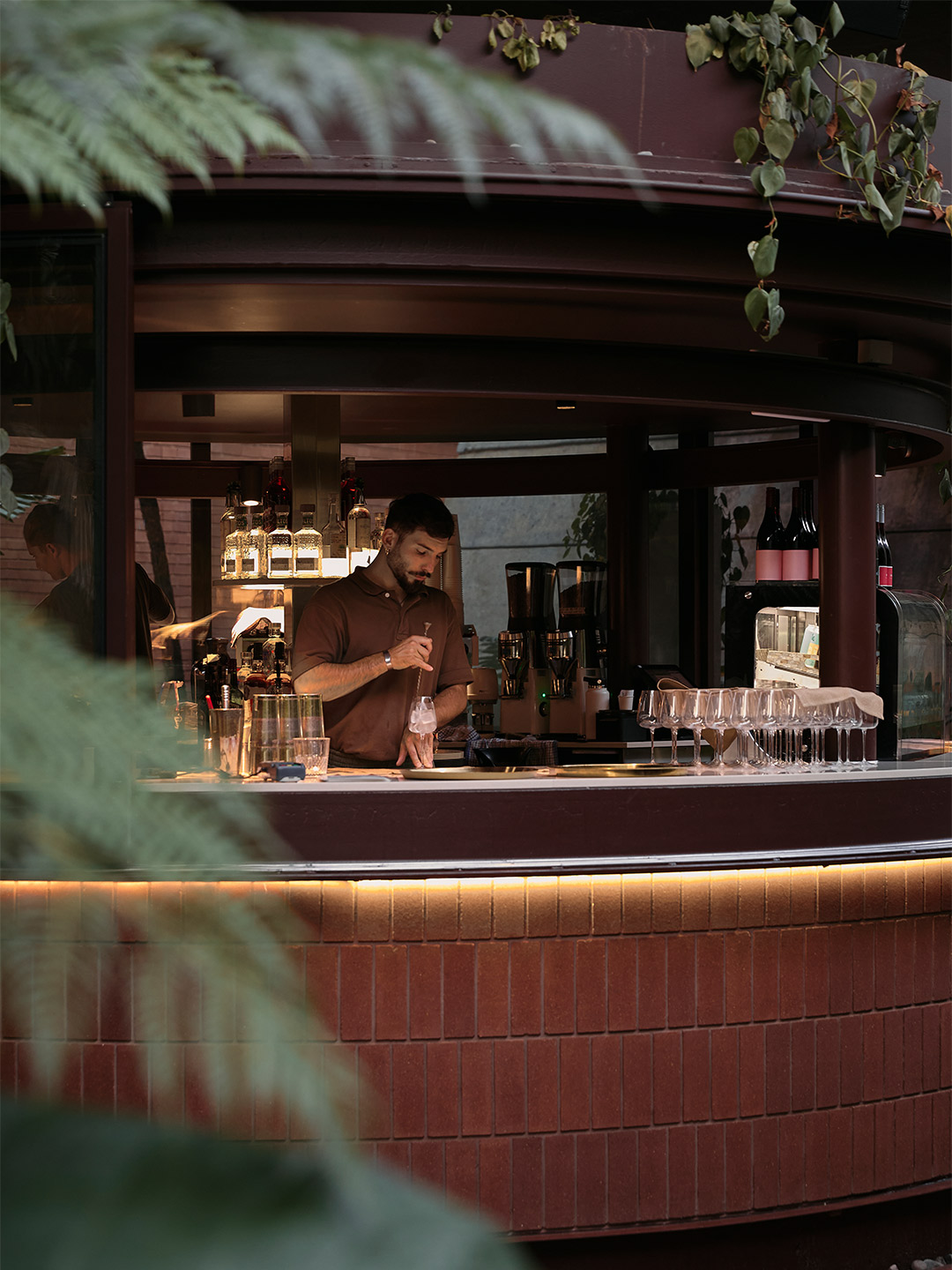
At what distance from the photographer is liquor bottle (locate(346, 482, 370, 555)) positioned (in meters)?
5.41

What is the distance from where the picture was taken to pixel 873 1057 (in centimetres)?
356

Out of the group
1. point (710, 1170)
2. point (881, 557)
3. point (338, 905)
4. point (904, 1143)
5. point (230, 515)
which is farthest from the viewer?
point (230, 515)

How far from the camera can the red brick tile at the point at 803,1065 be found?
344 centimetres

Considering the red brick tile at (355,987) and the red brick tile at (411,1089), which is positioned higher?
the red brick tile at (355,987)

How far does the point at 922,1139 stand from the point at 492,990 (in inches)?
53.5

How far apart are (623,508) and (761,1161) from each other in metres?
3.79

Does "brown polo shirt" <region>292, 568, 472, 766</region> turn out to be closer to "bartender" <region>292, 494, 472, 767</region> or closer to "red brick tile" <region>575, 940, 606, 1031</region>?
"bartender" <region>292, 494, 472, 767</region>

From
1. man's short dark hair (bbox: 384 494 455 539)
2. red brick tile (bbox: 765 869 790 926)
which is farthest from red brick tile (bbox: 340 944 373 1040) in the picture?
man's short dark hair (bbox: 384 494 455 539)

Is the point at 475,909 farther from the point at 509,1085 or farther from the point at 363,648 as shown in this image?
the point at 363,648

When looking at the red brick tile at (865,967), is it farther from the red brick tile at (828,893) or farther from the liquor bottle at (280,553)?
the liquor bottle at (280,553)

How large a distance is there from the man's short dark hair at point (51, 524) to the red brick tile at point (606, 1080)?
1707 mm

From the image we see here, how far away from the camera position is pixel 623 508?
6652mm

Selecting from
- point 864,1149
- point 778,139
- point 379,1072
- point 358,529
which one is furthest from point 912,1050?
point 358,529

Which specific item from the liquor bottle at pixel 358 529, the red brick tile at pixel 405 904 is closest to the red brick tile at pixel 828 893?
the red brick tile at pixel 405 904
